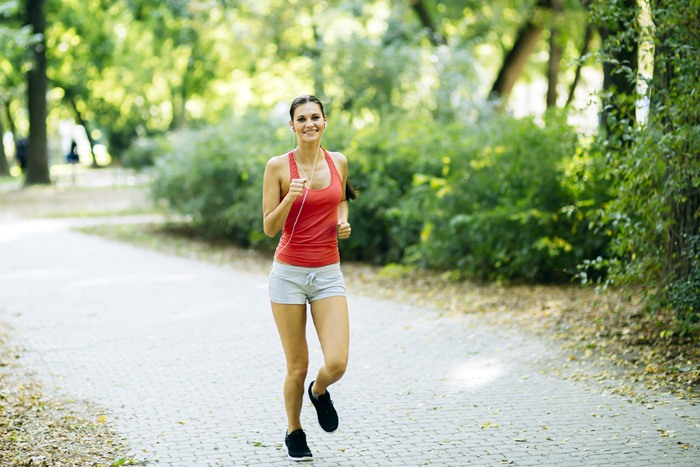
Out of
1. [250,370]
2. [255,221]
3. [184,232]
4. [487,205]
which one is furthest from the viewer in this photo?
[184,232]

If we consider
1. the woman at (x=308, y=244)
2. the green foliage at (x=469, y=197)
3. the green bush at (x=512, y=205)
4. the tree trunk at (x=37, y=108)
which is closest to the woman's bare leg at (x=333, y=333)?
the woman at (x=308, y=244)

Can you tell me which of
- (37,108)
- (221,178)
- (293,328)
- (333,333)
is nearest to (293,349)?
(293,328)

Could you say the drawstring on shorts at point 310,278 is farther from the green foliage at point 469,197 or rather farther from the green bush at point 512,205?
the green bush at point 512,205

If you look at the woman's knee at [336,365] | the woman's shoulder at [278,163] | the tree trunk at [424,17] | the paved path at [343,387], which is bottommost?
the paved path at [343,387]

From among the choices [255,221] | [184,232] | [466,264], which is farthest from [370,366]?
[184,232]

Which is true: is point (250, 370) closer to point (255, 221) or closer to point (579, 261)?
point (579, 261)

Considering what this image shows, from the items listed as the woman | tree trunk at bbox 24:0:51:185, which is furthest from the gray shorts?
tree trunk at bbox 24:0:51:185

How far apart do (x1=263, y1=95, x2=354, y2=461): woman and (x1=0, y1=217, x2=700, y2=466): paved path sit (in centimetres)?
72

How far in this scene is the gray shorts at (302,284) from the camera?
16.2 feet

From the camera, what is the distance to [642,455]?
16.4ft

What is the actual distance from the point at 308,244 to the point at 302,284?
22cm

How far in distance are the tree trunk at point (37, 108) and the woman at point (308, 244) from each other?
25.1 meters

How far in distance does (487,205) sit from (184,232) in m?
8.24

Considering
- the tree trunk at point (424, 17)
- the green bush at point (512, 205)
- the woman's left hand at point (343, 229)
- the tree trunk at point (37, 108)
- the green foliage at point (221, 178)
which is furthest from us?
the tree trunk at point (37, 108)
